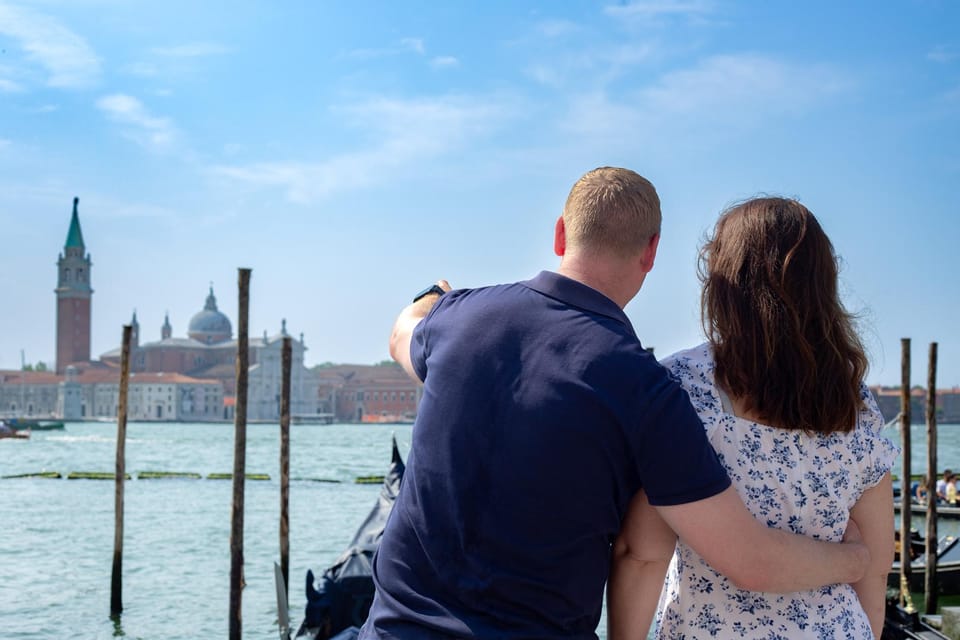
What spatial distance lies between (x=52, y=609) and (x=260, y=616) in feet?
6.11

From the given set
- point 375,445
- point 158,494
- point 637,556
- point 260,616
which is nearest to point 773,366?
point 637,556

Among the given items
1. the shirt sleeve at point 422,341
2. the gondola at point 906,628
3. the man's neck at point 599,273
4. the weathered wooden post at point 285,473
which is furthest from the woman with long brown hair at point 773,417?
the weathered wooden post at point 285,473

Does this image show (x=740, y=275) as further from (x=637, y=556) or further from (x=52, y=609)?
(x=52, y=609)

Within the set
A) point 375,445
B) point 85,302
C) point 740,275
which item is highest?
point 85,302

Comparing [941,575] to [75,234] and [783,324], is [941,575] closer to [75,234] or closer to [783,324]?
[783,324]

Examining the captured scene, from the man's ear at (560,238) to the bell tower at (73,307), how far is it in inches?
2916

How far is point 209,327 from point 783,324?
80.8 m

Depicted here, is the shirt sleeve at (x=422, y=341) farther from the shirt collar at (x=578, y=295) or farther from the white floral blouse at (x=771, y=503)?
the white floral blouse at (x=771, y=503)

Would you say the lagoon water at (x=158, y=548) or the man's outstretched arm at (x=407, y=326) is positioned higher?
the man's outstretched arm at (x=407, y=326)

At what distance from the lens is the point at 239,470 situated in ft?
23.0

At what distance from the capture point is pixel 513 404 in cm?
99

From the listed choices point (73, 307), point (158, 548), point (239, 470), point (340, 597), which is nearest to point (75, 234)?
point (73, 307)

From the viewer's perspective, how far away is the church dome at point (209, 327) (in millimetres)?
79188

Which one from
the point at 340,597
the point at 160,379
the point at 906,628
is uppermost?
the point at 160,379
